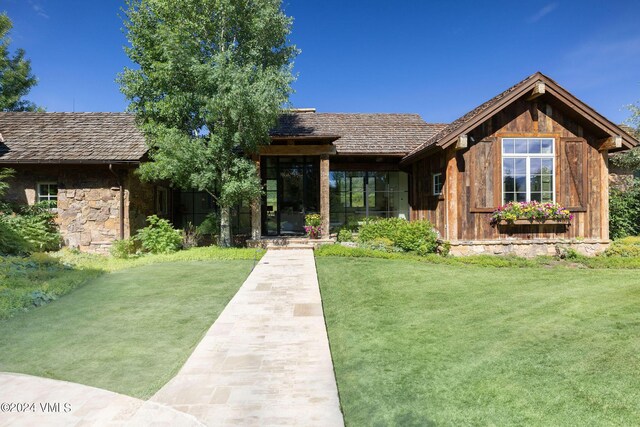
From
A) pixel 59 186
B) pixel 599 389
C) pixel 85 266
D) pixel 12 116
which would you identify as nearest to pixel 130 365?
pixel 599 389

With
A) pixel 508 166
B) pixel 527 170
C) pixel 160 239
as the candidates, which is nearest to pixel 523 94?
pixel 508 166

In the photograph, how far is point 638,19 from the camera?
10.5 metres

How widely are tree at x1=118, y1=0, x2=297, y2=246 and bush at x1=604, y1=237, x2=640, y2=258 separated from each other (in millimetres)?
10724

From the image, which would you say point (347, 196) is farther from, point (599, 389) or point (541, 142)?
point (599, 389)

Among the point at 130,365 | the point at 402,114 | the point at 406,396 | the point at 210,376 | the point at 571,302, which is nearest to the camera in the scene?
the point at 406,396

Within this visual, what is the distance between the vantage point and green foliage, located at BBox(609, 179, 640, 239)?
12305 millimetres

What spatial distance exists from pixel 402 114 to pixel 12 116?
1731 centimetres

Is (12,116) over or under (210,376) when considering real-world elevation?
over

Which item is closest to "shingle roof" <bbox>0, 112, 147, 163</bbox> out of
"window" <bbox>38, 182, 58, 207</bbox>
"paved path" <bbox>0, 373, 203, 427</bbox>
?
"window" <bbox>38, 182, 58, 207</bbox>

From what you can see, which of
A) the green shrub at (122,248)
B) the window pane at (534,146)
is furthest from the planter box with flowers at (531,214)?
the green shrub at (122,248)

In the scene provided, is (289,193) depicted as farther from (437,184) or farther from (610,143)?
(610,143)

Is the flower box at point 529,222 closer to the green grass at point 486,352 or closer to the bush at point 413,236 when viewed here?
the bush at point 413,236

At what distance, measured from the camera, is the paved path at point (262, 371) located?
2914mm

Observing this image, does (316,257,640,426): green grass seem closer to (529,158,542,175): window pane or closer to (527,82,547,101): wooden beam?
(529,158,542,175): window pane
